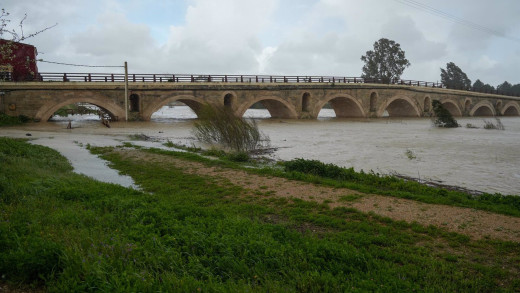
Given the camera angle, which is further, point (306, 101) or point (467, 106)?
point (467, 106)

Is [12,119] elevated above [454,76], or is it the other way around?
[454,76]

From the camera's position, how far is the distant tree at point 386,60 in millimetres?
81875

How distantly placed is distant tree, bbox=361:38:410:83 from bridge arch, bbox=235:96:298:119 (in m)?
42.5

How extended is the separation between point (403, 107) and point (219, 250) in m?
59.8

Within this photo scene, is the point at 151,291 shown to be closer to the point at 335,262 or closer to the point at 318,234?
the point at 335,262

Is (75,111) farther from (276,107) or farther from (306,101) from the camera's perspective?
(306,101)

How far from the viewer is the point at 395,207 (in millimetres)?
7566

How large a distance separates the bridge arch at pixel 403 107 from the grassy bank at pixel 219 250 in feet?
166

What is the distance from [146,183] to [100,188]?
2.17 metres

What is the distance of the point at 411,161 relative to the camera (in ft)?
50.2

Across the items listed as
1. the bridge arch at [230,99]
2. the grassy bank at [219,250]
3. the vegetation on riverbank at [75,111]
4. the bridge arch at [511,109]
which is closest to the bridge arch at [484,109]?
the bridge arch at [511,109]

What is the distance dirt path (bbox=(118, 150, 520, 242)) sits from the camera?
6.21 meters

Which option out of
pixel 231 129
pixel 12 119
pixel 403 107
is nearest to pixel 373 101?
pixel 403 107

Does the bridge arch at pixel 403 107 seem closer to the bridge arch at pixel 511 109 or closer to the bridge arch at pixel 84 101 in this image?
the bridge arch at pixel 511 109
